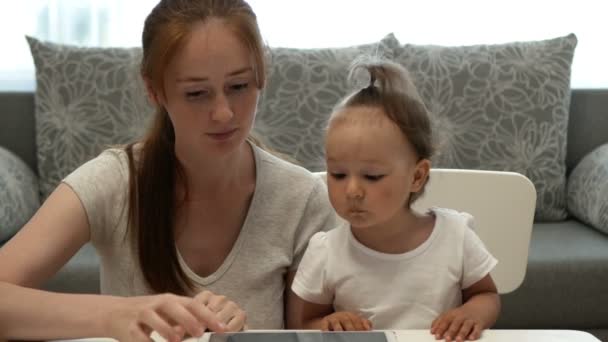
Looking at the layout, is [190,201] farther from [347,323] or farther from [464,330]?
[464,330]

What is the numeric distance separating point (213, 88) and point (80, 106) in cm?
185

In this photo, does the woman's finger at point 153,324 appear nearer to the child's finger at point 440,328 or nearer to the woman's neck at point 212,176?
the child's finger at point 440,328

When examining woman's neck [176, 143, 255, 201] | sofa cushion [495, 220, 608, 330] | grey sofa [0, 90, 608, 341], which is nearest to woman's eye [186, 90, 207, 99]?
woman's neck [176, 143, 255, 201]

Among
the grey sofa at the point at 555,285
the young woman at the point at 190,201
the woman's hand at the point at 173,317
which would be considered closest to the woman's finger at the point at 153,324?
the woman's hand at the point at 173,317

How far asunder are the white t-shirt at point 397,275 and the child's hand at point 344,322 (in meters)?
0.06

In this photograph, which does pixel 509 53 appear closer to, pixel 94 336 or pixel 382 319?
pixel 382 319

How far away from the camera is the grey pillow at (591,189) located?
293 centimetres

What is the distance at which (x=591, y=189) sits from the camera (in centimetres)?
302

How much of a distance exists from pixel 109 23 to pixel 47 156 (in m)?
0.66

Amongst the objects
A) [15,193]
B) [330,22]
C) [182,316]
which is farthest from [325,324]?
[330,22]

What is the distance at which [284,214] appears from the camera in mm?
1563

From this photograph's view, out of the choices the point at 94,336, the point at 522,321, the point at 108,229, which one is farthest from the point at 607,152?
the point at 94,336

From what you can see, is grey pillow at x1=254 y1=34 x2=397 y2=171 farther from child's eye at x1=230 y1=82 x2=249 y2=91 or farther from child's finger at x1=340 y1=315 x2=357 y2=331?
child's finger at x1=340 y1=315 x2=357 y2=331

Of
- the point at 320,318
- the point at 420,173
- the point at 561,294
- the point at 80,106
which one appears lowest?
the point at 561,294
